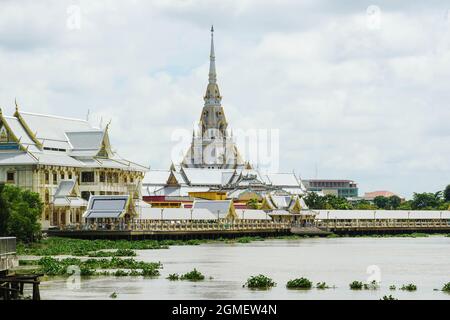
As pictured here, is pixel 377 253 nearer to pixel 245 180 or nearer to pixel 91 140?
pixel 91 140

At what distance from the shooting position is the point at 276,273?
54.1 m

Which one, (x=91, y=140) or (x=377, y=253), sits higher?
(x=91, y=140)

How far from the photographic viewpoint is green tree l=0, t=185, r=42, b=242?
6898 centimetres

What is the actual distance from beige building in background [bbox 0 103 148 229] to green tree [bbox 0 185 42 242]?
18.0 m

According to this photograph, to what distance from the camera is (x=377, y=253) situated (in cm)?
7731

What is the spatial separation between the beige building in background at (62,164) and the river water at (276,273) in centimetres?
2346

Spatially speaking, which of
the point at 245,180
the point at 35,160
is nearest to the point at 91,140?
the point at 35,160

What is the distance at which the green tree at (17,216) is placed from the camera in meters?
69.0

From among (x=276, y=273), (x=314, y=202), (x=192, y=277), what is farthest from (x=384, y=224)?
(x=192, y=277)

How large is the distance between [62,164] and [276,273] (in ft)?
181

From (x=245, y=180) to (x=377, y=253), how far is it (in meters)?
90.2

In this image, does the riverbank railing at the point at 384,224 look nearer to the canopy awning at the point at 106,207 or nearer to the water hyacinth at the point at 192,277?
the canopy awning at the point at 106,207

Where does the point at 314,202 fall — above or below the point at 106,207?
above

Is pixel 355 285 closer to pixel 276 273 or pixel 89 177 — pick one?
pixel 276 273
